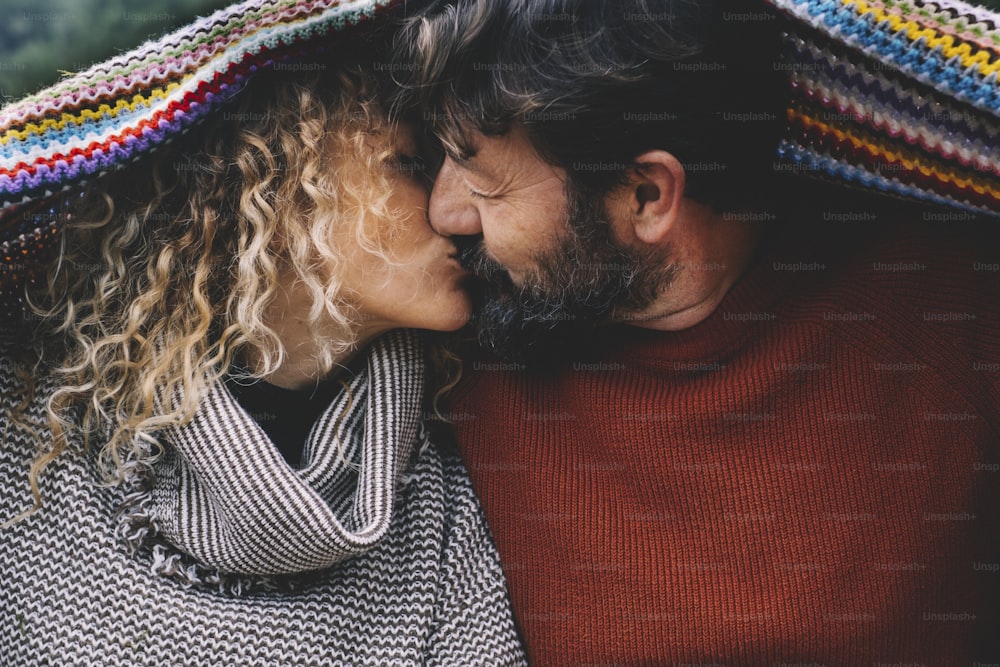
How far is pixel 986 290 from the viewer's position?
1246mm

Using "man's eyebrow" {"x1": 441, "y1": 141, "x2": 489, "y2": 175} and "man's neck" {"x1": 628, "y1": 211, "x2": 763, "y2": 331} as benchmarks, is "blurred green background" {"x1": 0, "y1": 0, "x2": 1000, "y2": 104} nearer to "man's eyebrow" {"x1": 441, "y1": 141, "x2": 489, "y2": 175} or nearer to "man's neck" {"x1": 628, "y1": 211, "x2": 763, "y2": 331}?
"man's eyebrow" {"x1": 441, "y1": 141, "x2": 489, "y2": 175}

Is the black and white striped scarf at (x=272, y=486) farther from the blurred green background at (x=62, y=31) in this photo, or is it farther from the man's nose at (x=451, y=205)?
the blurred green background at (x=62, y=31)

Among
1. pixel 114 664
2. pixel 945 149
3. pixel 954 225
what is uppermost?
pixel 945 149

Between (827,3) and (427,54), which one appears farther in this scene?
(427,54)

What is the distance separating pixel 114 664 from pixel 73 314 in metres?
0.48

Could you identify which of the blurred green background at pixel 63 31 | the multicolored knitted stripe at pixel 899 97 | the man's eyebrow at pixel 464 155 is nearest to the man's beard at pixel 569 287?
the man's eyebrow at pixel 464 155

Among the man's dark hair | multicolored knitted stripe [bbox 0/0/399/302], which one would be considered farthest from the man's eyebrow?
multicolored knitted stripe [bbox 0/0/399/302]

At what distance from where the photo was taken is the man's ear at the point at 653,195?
1.27 metres

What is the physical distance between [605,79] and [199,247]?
610mm

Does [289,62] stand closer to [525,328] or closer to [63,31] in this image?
[525,328]

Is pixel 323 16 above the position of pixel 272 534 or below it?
above

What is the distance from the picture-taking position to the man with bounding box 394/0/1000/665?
48.5 inches

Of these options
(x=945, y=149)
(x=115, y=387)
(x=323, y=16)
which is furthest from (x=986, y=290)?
(x=115, y=387)

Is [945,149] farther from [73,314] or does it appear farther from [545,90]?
[73,314]
